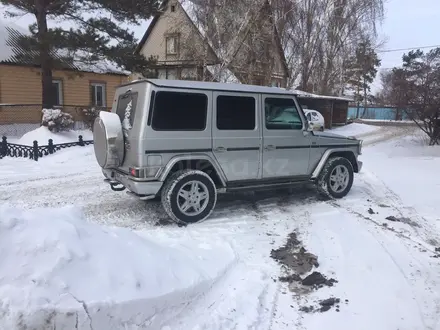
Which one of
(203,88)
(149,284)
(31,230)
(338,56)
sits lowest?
(149,284)

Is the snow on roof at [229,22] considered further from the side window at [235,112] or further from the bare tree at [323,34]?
the side window at [235,112]

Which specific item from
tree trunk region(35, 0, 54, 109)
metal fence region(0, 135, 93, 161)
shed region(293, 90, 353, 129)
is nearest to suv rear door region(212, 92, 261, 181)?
metal fence region(0, 135, 93, 161)

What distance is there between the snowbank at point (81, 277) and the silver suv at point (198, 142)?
67.3 inches

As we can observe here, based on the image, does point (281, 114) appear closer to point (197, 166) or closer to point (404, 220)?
point (197, 166)

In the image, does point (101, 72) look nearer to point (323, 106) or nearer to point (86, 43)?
point (86, 43)

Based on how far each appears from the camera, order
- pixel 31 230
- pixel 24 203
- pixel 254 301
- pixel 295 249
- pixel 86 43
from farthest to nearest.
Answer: pixel 86 43 < pixel 24 203 < pixel 295 249 < pixel 254 301 < pixel 31 230

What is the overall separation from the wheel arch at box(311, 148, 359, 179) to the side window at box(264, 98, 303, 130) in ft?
2.64

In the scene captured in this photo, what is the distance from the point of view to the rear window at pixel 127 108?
214 inches

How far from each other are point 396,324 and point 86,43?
1542cm

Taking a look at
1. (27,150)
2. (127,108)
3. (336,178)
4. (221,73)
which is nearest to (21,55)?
(27,150)

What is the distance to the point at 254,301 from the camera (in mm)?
3473

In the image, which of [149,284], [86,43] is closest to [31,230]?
[149,284]

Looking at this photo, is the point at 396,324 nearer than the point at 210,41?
Yes

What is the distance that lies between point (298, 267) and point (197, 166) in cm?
225
